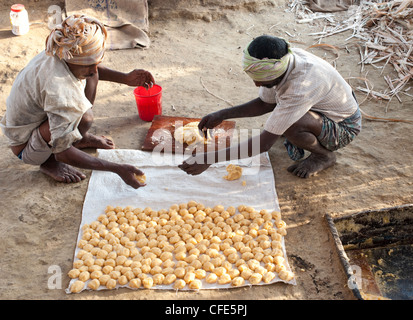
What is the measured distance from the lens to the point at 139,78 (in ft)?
11.9

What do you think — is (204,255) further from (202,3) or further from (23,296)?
(202,3)

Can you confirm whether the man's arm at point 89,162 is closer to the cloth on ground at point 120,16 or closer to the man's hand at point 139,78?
the man's hand at point 139,78

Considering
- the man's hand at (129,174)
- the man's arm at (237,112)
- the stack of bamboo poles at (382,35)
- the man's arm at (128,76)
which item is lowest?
the stack of bamboo poles at (382,35)

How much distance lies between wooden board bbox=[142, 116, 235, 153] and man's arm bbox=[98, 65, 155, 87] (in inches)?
15.5

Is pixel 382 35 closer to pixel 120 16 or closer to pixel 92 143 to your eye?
pixel 120 16

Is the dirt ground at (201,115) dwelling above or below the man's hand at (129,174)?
below

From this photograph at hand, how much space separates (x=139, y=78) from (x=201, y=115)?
716 mm

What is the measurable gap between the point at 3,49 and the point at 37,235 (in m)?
2.87

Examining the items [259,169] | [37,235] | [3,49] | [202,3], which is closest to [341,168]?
[259,169]

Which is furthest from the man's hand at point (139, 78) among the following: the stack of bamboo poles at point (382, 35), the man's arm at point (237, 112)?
the stack of bamboo poles at point (382, 35)

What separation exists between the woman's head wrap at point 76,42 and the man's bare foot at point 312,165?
5.40ft

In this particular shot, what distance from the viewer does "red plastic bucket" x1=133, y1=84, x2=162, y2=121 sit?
3852 mm

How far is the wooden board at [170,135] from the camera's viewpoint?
11.8ft
